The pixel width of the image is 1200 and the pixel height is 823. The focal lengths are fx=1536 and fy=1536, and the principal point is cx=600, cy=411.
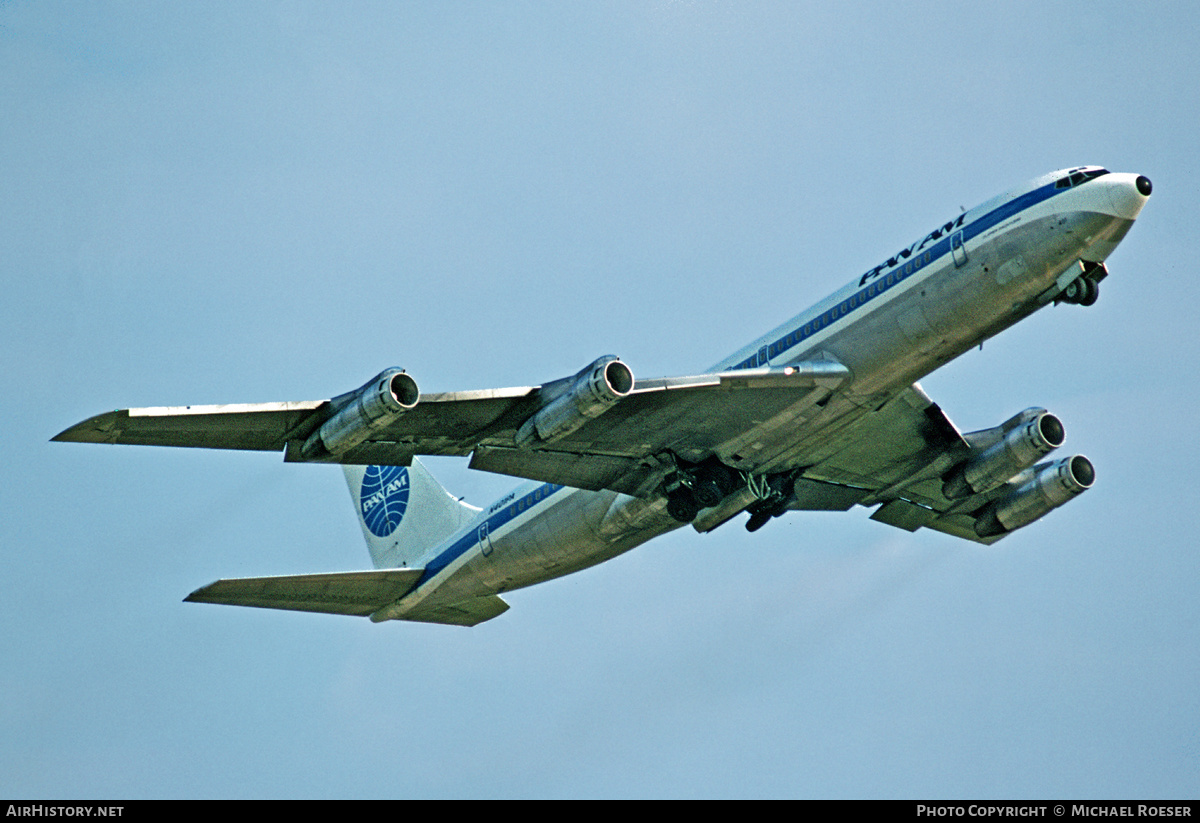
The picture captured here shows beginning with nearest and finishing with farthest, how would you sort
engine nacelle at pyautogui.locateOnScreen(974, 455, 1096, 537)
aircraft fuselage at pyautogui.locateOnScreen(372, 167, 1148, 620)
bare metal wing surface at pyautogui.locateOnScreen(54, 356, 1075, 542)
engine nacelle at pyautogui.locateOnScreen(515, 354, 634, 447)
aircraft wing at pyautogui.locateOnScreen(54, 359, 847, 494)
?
aircraft wing at pyautogui.locateOnScreen(54, 359, 847, 494) < bare metal wing surface at pyautogui.locateOnScreen(54, 356, 1075, 542) < engine nacelle at pyautogui.locateOnScreen(515, 354, 634, 447) < aircraft fuselage at pyautogui.locateOnScreen(372, 167, 1148, 620) < engine nacelle at pyautogui.locateOnScreen(974, 455, 1096, 537)

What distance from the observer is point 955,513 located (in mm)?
A: 49969

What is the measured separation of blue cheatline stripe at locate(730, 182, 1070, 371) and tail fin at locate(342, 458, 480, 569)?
14.0 meters

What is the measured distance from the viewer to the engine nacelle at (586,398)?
3706cm

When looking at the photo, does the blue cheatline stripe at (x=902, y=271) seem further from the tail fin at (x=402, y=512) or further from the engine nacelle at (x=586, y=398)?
the tail fin at (x=402, y=512)

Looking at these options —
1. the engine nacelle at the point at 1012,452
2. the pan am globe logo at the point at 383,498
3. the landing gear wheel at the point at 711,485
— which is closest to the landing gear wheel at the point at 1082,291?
the engine nacelle at the point at 1012,452

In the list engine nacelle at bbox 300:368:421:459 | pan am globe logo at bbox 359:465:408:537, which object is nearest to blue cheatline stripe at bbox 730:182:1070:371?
engine nacelle at bbox 300:368:421:459

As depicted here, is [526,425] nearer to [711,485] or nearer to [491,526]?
[711,485]

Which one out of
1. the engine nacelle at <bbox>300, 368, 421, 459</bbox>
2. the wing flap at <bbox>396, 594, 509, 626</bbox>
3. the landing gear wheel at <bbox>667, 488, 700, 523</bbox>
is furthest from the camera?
the wing flap at <bbox>396, 594, 509, 626</bbox>

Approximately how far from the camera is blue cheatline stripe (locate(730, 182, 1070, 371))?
125 feet

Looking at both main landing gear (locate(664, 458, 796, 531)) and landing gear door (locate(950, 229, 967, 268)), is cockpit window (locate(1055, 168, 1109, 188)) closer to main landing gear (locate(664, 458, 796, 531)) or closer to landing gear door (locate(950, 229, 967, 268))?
landing gear door (locate(950, 229, 967, 268))

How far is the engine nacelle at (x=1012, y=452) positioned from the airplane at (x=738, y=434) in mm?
66

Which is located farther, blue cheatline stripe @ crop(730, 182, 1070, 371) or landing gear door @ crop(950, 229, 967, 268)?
landing gear door @ crop(950, 229, 967, 268)
